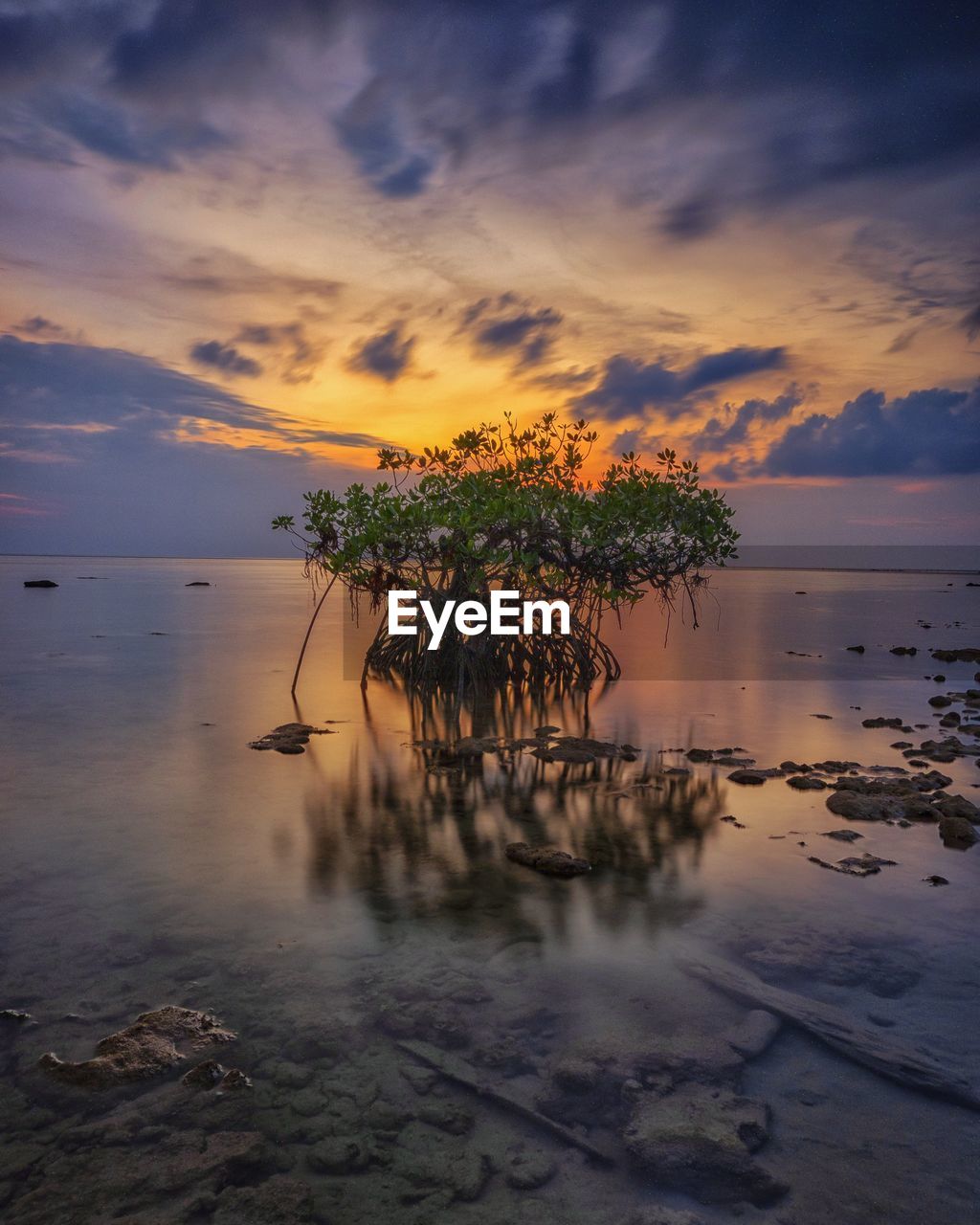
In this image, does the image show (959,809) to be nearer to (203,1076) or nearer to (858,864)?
(858,864)

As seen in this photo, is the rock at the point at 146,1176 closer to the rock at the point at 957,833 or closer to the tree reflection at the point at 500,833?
the tree reflection at the point at 500,833

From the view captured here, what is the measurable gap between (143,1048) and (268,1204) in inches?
61.5

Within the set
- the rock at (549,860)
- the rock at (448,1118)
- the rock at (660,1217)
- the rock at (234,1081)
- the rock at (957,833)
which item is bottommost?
the rock at (660,1217)

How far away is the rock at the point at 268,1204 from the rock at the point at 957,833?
297 inches

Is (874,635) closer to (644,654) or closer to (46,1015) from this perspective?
(644,654)

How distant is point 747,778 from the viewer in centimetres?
1212

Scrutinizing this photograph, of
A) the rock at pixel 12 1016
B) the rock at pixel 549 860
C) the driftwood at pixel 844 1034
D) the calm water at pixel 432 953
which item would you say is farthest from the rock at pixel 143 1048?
the rock at pixel 549 860

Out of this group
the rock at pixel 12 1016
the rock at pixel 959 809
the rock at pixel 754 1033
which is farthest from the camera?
the rock at pixel 959 809

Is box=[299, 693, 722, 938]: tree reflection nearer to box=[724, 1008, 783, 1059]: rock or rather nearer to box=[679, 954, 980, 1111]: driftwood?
box=[679, 954, 980, 1111]: driftwood

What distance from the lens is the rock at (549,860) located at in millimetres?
8383

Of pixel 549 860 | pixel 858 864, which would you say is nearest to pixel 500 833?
pixel 549 860

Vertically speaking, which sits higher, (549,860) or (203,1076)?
(549,860)

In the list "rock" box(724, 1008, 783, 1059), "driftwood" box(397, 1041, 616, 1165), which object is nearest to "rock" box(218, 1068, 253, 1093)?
"driftwood" box(397, 1041, 616, 1165)

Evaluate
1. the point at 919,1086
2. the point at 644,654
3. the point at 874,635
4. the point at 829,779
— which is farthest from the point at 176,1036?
the point at 874,635
